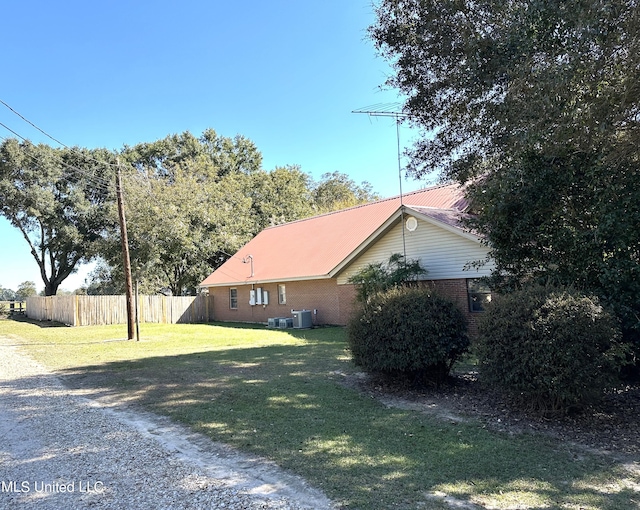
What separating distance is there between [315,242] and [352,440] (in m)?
19.8

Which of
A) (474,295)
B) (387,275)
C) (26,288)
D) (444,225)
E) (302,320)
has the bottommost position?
(302,320)

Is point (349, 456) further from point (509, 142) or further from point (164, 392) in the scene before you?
point (509, 142)

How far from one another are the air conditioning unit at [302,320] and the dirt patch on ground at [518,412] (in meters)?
12.9

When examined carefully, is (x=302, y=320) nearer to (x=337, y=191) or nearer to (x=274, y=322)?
(x=274, y=322)

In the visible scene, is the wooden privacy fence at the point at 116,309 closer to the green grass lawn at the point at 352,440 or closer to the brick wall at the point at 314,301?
the brick wall at the point at 314,301

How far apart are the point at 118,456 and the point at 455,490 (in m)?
3.52

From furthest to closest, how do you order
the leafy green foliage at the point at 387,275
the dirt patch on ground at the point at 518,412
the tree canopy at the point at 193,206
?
1. the tree canopy at the point at 193,206
2. the leafy green foliage at the point at 387,275
3. the dirt patch on ground at the point at 518,412

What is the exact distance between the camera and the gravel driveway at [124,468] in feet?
12.9

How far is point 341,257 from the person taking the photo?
70.2 ft

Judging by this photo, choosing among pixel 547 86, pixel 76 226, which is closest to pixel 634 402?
pixel 547 86

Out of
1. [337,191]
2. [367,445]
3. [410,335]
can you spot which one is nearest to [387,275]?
[410,335]

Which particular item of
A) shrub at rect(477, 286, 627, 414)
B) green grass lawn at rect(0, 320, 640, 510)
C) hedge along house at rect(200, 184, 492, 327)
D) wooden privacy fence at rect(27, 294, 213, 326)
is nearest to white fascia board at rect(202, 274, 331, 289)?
hedge along house at rect(200, 184, 492, 327)

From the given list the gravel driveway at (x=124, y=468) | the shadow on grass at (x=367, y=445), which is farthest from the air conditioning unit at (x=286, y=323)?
the gravel driveway at (x=124, y=468)

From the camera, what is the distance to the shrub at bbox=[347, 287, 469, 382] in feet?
Result: 24.8
